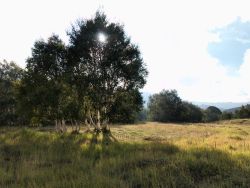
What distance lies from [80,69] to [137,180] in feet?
101

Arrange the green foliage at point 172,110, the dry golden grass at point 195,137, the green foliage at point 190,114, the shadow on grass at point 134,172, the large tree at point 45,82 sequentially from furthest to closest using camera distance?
1. the green foliage at point 172,110
2. the green foliage at point 190,114
3. the large tree at point 45,82
4. the dry golden grass at point 195,137
5. the shadow on grass at point 134,172

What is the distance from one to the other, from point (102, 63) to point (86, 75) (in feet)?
8.30

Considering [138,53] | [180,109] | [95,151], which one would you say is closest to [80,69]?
[138,53]

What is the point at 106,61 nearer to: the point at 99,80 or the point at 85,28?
the point at 99,80

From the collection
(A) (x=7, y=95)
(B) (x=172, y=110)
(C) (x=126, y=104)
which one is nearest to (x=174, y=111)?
(B) (x=172, y=110)

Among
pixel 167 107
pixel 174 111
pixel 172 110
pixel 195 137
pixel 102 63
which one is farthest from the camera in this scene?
pixel 167 107

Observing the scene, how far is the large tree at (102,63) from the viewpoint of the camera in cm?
3819

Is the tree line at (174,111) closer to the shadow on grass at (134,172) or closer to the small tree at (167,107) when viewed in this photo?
the small tree at (167,107)

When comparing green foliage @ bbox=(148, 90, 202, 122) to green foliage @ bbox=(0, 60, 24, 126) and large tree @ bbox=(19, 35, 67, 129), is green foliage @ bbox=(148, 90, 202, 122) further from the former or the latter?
large tree @ bbox=(19, 35, 67, 129)

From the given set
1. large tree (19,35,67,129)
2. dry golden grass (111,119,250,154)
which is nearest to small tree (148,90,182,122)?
dry golden grass (111,119,250,154)

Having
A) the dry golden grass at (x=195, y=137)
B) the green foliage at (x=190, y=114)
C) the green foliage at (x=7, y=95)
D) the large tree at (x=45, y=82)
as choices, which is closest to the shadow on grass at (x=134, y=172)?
the dry golden grass at (x=195, y=137)

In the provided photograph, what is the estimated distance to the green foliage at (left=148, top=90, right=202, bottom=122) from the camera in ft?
364

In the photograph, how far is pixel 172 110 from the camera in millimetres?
112375

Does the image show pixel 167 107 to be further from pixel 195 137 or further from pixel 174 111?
pixel 195 137
